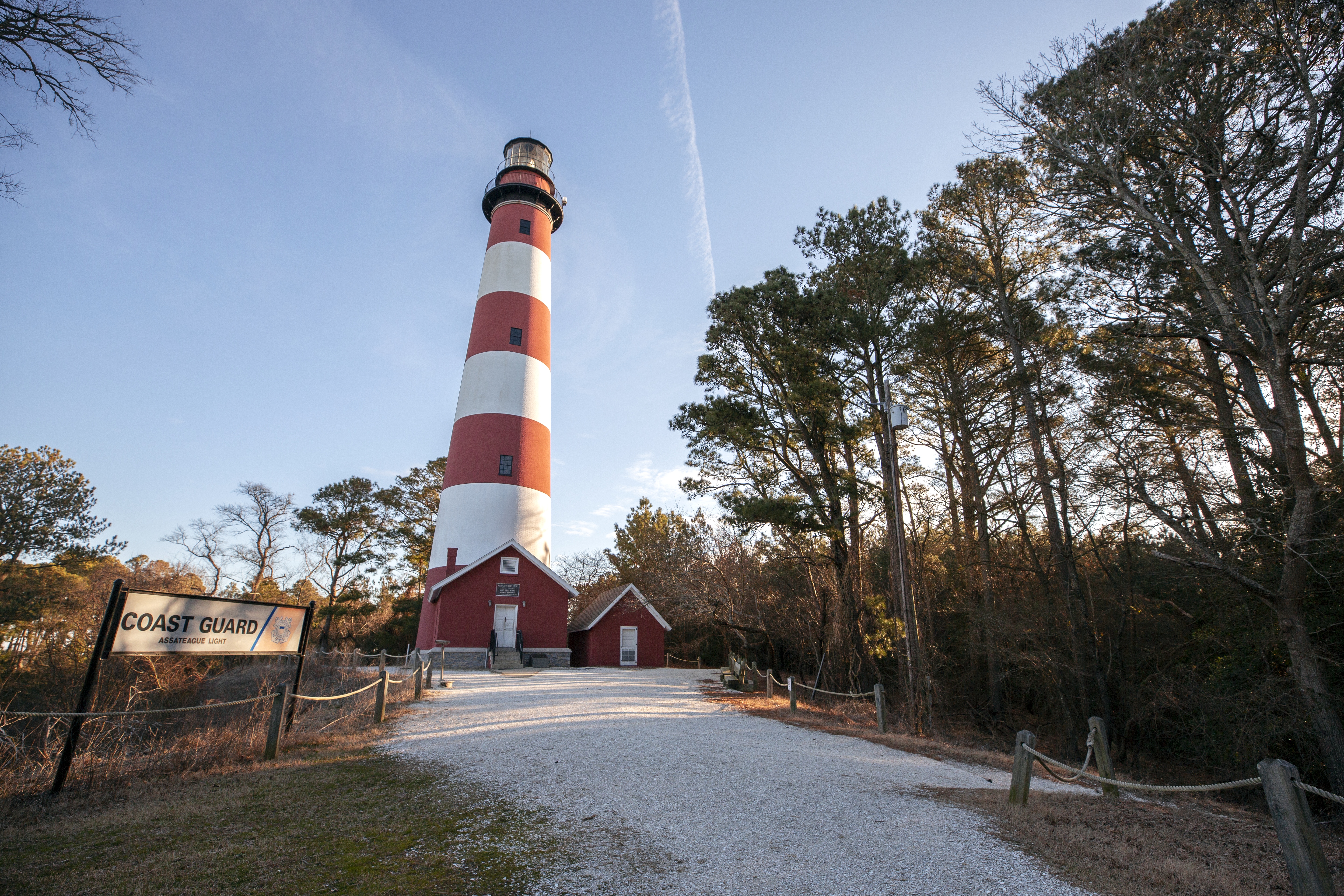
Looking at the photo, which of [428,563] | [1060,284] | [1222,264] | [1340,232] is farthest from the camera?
[428,563]

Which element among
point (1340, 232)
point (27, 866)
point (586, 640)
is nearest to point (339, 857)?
point (27, 866)

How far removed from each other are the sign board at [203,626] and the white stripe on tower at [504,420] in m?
13.5

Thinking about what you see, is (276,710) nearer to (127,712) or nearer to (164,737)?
(164,737)

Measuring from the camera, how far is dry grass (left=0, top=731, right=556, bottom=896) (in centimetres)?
334

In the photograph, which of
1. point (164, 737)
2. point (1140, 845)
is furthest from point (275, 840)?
point (1140, 845)

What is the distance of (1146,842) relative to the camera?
4438 millimetres

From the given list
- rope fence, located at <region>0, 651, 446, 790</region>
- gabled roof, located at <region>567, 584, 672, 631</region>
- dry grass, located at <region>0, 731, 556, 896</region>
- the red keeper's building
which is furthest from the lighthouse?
dry grass, located at <region>0, 731, 556, 896</region>

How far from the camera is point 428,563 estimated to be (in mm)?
30750

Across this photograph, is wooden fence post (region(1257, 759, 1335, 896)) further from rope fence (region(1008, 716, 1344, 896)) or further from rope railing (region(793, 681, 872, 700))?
rope railing (region(793, 681, 872, 700))

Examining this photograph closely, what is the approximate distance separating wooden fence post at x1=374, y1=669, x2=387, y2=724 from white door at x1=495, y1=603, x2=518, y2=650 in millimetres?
12145

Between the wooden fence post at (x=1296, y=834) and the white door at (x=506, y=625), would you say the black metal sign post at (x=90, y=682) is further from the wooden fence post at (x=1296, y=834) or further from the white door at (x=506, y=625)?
the white door at (x=506, y=625)

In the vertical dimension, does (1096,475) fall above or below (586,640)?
above

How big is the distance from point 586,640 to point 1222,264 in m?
21.4

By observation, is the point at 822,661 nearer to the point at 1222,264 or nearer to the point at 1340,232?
the point at 1222,264
